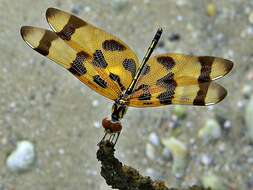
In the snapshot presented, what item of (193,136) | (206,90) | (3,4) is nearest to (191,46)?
(193,136)

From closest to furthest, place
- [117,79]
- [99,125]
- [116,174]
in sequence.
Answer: [116,174], [117,79], [99,125]

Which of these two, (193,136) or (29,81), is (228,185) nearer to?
(193,136)

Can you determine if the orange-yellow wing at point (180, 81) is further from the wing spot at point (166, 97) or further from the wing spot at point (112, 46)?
the wing spot at point (112, 46)

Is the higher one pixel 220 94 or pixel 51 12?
pixel 51 12

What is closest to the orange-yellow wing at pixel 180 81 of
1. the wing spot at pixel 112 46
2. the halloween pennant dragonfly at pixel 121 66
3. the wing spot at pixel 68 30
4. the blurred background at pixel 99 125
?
the halloween pennant dragonfly at pixel 121 66

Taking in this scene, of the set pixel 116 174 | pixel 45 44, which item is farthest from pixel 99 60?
pixel 116 174

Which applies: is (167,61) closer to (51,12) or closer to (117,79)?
(117,79)
